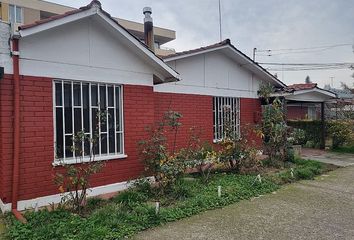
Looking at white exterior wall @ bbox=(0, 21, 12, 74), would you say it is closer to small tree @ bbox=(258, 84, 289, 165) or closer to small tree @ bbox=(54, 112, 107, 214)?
small tree @ bbox=(54, 112, 107, 214)

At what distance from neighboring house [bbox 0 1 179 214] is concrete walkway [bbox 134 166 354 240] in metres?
2.62

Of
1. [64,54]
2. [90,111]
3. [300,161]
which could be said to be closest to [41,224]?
[90,111]

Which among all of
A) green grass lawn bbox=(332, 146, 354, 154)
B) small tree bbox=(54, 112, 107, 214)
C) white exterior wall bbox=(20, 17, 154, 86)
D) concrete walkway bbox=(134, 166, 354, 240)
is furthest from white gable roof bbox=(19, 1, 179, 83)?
green grass lawn bbox=(332, 146, 354, 154)

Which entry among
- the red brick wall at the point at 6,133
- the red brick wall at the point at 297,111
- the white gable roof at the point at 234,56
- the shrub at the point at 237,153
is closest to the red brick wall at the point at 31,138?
the red brick wall at the point at 6,133

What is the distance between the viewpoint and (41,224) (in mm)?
5328

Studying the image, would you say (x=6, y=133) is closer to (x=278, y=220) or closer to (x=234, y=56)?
(x=278, y=220)

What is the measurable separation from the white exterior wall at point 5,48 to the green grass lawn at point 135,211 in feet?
9.39

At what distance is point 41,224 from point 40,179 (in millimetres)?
1286

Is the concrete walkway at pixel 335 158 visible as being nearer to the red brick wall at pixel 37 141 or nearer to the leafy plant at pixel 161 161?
the leafy plant at pixel 161 161

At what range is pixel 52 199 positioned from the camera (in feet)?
21.6

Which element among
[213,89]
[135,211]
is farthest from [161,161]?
[213,89]

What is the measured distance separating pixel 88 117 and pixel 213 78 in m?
5.67

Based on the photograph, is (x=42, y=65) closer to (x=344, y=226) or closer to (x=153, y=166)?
(x=153, y=166)

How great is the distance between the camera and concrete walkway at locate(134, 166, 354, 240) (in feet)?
17.2
